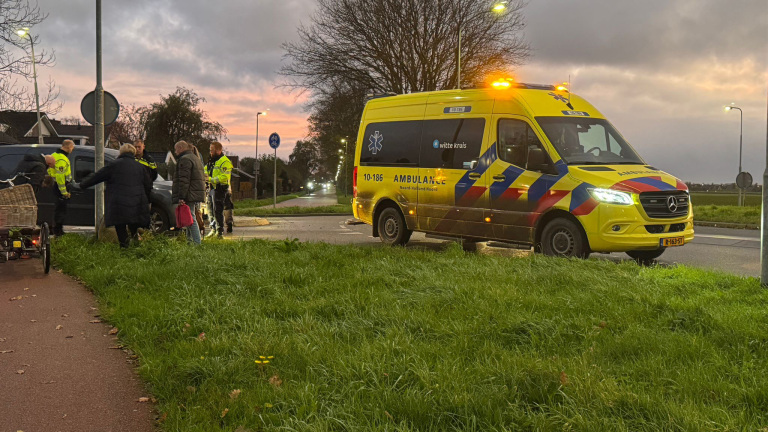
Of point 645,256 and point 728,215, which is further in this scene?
point 728,215

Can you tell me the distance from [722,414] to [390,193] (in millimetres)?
9070

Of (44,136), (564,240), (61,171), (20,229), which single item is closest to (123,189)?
(20,229)

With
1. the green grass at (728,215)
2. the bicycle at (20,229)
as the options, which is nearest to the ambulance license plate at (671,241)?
the bicycle at (20,229)

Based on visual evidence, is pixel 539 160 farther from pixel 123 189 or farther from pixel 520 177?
pixel 123 189

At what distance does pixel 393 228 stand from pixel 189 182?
12.4 ft

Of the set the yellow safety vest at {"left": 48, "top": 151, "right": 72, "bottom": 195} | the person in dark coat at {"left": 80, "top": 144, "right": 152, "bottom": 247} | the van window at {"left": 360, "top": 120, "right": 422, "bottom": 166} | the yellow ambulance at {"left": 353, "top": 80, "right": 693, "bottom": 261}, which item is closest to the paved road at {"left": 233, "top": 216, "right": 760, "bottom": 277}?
the yellow ambulance at {"left": 353, "top": 80, "right": 693, "bottom": 261}

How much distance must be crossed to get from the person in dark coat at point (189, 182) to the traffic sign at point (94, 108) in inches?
66.7

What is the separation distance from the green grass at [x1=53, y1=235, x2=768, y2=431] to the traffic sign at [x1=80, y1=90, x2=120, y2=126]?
4.69 m

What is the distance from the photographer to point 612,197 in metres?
8.67

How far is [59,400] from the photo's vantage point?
3.96 m

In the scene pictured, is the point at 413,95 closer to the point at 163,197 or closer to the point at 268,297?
the point at 163,197

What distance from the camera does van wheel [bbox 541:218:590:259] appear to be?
9078 millimetres

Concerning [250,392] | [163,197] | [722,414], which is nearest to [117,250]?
[163,197]

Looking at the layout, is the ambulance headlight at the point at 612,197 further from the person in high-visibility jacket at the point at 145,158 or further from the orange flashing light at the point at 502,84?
the person in high-visibility jacket at the point at 145,158
